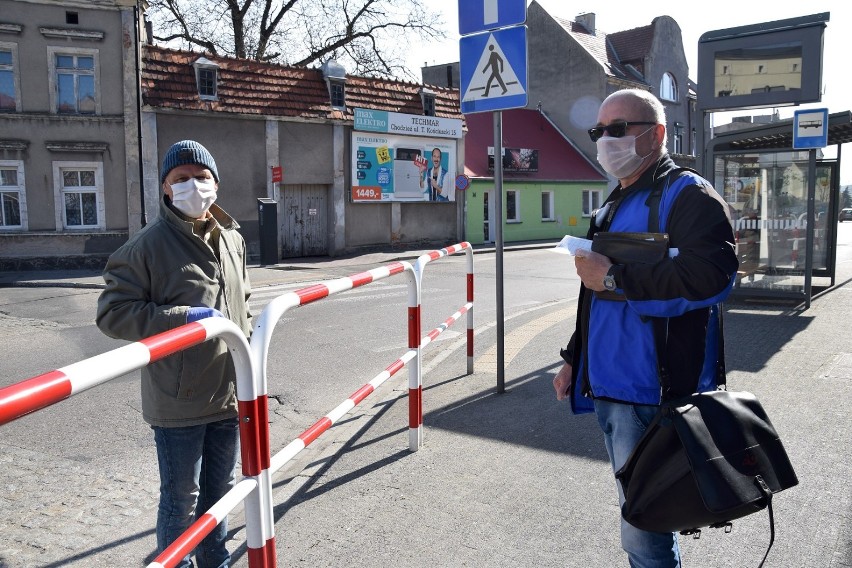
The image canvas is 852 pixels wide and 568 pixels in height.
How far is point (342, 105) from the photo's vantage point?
984 inches

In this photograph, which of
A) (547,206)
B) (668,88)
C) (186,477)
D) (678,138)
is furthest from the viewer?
(678,138)

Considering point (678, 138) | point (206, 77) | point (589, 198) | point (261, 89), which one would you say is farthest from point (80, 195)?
point (678, 138)

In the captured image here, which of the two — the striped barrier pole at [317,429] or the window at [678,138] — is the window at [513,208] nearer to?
the window at [678,138]

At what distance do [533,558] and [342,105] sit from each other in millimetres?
23105

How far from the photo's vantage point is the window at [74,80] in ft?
64.5

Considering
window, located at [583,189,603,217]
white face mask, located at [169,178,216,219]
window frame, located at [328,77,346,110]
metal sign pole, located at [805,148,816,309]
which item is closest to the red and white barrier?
white face mask, located at [169,178,216,219]

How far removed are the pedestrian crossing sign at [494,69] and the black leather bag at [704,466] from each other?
3.90 metres

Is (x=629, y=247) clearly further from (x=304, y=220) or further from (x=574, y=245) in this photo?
(x=304, y=220)

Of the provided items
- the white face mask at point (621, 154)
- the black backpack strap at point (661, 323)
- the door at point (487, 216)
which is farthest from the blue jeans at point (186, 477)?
the door at point (487, 216)

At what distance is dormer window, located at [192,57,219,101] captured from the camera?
2139 centimetres

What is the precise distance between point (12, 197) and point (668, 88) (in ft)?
122

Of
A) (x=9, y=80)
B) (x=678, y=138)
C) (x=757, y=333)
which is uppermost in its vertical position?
(x=678, y=138)

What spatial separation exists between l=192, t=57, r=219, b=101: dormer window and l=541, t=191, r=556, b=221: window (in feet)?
56.3

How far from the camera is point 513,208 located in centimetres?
3259
